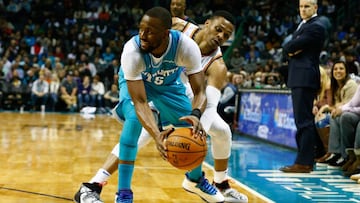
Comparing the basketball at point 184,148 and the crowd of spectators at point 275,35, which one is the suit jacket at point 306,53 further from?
the crowd of spectators at point 275,35

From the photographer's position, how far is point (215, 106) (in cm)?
419

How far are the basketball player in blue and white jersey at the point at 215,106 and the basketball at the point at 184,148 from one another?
2.66 feet

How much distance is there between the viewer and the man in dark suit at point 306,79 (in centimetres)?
564

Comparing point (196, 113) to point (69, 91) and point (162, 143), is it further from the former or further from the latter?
point (69, 91)

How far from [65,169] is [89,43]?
43.9 feet

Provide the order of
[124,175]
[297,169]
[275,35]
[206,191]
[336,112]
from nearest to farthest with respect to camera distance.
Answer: [124,175], [206,191], [297,169], [336,112], [275,35]

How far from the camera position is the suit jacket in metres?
5.63

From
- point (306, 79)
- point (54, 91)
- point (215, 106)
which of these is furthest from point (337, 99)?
point (54, 91)

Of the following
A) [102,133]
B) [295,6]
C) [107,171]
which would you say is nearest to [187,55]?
[107,171]

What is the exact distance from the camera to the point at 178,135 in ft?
10.3

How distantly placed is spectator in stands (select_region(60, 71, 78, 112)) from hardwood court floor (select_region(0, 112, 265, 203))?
20.3 ft

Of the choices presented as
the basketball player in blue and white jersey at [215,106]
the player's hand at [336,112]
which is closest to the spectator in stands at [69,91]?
the player's hand at [336,112]

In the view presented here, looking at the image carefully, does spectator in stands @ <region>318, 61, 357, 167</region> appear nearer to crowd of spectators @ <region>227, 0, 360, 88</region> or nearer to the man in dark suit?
the man in dark suit

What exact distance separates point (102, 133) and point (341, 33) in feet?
33.6
